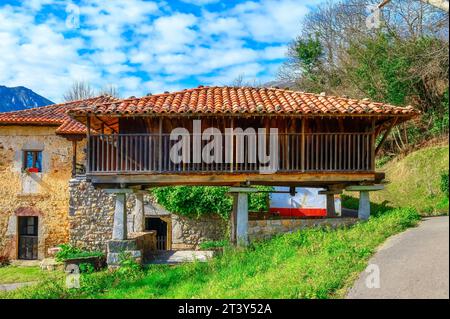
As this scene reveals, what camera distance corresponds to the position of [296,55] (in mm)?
24484

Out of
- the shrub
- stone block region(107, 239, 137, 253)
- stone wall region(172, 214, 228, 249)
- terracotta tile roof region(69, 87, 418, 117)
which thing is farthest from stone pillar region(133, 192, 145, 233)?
the shrub

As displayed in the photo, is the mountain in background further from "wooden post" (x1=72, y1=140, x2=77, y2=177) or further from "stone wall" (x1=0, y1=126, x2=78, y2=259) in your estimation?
"wooden post" (x1=72, y1=140, x2=77, y2=177)

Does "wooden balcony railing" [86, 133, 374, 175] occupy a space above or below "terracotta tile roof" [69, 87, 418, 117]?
below

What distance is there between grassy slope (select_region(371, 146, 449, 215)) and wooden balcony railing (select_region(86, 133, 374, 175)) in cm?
319

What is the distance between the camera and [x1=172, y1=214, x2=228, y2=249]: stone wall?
15.2 meters

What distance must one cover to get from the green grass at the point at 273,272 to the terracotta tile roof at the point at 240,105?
8.44 ft

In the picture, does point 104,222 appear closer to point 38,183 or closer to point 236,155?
point 38,183

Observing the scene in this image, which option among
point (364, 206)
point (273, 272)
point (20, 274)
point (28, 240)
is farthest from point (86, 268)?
point (364, 206)

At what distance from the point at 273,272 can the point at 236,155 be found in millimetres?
3076

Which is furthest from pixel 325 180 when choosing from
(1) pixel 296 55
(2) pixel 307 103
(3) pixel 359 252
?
(1) pixel 296 55

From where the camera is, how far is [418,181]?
14539 mm

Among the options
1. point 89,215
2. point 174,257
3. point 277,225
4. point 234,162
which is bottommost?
point 174,257
